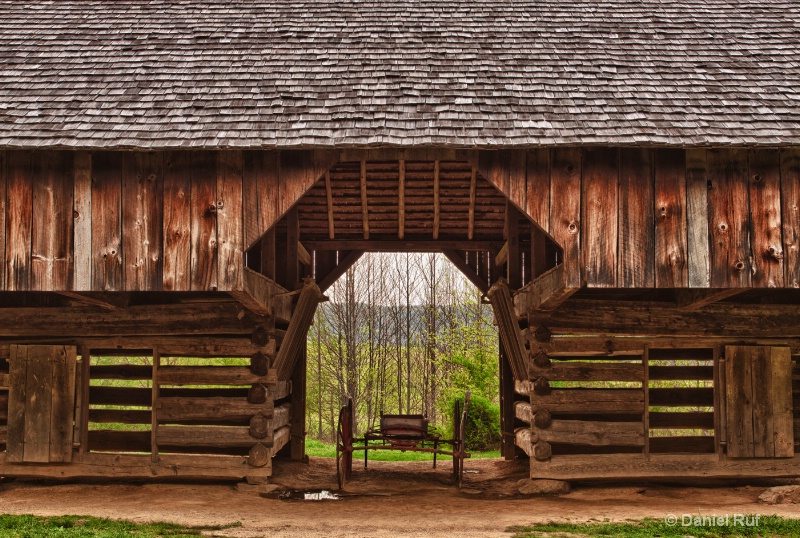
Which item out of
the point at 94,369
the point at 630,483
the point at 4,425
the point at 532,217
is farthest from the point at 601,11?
the point at 4,425

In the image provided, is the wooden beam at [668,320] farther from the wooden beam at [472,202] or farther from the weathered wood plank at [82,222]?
the weathered wood plank at [82,222]

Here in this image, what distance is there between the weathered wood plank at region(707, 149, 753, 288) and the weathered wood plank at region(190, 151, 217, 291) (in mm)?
5445

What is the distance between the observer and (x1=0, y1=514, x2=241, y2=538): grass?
7258mm

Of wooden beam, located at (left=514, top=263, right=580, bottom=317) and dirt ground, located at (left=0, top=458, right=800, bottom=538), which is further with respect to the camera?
wooden beam, located at (left=514, top=263, right=580, bottom=317)

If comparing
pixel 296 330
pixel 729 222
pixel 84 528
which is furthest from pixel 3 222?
pixel 729 222

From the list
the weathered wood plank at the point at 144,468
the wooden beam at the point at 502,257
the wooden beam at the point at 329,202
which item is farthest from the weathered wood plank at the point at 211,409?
the wooden beam at the point at 502,257

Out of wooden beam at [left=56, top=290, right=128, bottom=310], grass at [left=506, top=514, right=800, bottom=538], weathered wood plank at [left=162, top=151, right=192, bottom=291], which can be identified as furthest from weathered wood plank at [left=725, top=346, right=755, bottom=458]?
wooden beam at [left=56, top=290, right=128, bottom=310]

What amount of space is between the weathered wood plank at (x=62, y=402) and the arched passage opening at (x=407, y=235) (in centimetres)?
277

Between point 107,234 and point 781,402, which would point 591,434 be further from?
point 107,234

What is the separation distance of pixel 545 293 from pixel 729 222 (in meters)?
2.19

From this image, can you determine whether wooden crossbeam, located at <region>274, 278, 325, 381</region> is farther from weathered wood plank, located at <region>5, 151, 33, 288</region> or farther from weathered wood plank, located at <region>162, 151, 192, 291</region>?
weathered wood plank, located at <region>5, 151, 33, 288</region>

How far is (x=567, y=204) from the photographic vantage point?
8406mm

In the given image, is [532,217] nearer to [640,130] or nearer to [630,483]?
[640,130]

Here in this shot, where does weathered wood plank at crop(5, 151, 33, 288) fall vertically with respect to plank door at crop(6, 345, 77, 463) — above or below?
above
